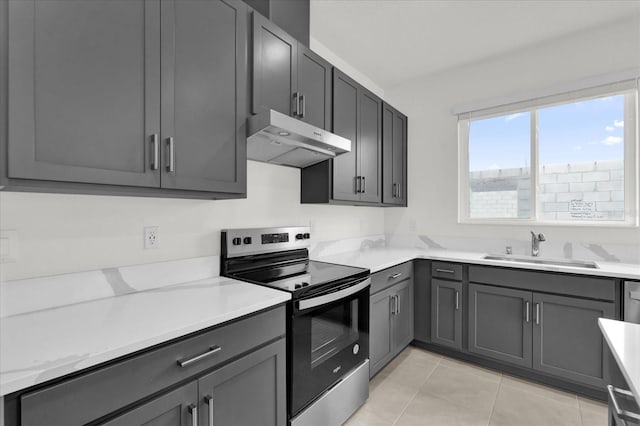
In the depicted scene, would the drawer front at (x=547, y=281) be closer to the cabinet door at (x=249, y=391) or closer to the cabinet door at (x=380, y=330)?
the cabinet door at (x=380, y=330)

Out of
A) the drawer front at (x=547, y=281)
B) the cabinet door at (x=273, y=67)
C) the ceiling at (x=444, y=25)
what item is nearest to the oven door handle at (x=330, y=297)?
the cabinet door at (x=273, y=67)

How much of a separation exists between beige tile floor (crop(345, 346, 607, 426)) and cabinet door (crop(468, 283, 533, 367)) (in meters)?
0.19

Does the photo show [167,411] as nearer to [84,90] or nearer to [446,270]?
[84,90]

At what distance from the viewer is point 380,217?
368cm

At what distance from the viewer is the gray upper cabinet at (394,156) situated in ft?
9.95

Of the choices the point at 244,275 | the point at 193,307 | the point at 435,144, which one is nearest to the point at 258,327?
the point at 193,307

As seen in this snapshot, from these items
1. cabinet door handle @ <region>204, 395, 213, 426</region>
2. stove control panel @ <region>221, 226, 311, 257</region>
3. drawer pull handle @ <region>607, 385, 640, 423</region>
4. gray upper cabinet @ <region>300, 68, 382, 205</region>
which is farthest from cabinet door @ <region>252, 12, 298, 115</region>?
drawer pull handle @ <region>607, 385, 640, 423</region>

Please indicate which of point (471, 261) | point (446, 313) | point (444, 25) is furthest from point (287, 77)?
point (446, 313)

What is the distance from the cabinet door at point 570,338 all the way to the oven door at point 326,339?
1.35 m

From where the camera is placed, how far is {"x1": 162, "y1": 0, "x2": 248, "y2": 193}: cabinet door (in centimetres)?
132

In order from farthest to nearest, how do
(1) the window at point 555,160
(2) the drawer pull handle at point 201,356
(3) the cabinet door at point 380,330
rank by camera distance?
1. (1) the window at point 555,160
2. (3) the cabinet door at point 380,330
3. (2) the drawer pull handle at point 201,356

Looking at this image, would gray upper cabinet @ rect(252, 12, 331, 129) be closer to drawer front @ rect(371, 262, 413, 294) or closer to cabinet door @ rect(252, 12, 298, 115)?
cabinet door @ rect(252, 12, 298, 115)

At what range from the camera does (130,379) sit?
3.07 feet

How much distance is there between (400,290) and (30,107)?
8.31 ft
